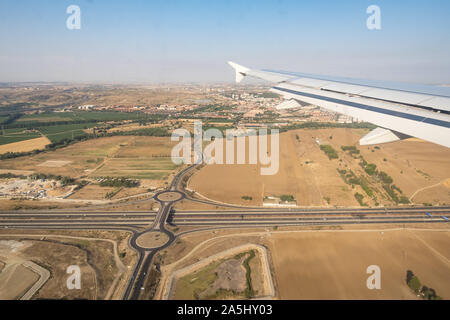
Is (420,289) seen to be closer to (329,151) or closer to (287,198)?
(287,198)

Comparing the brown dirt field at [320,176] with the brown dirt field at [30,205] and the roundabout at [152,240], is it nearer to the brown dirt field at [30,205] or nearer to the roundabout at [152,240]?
the roundabout at [152,240]

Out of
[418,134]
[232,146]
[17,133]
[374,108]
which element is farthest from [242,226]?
[17,133]

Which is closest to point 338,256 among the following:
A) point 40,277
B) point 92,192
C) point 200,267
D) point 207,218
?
point 200,267

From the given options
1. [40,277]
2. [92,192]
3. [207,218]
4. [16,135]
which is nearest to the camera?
[40,277]

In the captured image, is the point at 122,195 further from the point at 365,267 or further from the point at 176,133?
the point at 176,133

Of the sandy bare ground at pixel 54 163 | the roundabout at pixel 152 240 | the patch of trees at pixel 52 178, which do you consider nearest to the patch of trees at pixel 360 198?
the roundabout at pixel 152 240

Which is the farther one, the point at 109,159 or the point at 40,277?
the point at 109,159
